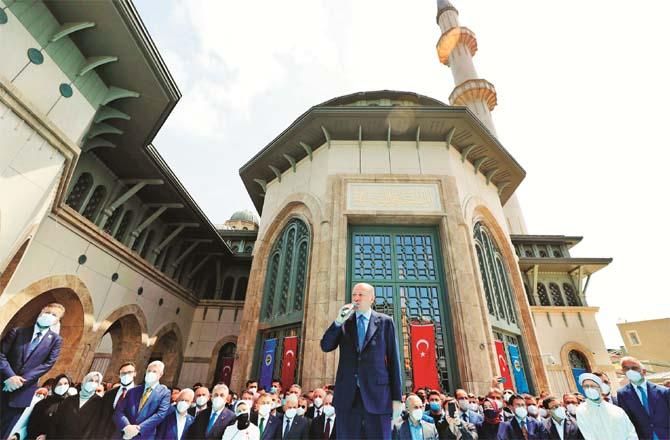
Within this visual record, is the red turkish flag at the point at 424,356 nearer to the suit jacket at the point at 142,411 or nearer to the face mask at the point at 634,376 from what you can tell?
the face mask at the point at 634,376

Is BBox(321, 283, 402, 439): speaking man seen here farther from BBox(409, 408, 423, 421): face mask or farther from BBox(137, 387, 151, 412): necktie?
BBox(137, 387, 151, 412): necktie

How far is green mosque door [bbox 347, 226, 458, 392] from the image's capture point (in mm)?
8430

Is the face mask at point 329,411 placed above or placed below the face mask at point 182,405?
below

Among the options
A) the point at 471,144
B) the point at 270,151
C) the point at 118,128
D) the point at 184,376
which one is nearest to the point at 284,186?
the point at 270,151

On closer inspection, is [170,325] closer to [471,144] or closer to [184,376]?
[184,376]

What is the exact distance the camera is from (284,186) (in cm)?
1268

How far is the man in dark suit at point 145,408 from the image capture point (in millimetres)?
3561

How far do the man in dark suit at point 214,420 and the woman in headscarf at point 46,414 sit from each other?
181 centimetres

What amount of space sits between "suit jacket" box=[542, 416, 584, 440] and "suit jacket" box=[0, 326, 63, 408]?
6950 mm

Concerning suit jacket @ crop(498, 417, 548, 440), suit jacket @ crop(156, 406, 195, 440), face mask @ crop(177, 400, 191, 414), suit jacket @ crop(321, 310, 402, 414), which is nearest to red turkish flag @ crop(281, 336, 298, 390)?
suit jacket @ crop(156, 406, 195, 440)

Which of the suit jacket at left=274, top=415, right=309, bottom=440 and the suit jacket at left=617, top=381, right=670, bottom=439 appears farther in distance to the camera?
the suit jacket at left=274, top=415, right=309, bottom=440

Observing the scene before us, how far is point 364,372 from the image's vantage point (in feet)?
8.63

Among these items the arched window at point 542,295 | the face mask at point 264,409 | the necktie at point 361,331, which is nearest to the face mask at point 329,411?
the face mask at point 264,409

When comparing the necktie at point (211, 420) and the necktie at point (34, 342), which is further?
the necktie at point (211, 420)
